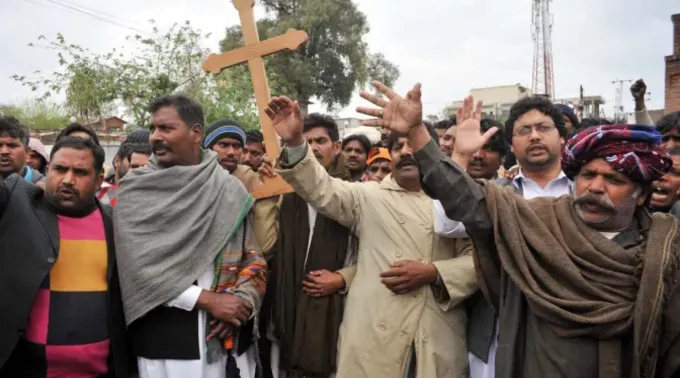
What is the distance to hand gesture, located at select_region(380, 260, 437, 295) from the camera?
2742 millimetres

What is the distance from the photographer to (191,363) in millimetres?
2826

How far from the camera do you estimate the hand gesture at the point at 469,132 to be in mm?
2387

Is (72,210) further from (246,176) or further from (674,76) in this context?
(674,76)

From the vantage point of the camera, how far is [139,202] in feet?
9.41

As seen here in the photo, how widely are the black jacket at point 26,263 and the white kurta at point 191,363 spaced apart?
0.12 metres

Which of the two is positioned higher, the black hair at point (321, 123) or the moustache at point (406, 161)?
the black hair at point (321, 123)

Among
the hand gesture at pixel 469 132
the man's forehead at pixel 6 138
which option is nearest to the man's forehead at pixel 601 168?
the hand gesture at pixel 469 132

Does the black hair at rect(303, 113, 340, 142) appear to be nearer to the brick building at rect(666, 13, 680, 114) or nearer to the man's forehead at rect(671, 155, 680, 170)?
the man's forehead at rect(671, 155, 680, 170)

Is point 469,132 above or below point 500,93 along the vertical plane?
below

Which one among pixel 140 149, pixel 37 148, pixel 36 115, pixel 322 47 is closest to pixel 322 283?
pixel 140 149

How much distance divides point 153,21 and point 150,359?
45.7ft

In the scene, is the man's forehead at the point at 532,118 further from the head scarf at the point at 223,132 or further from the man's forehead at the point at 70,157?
the man's forehead at the point at 70,157

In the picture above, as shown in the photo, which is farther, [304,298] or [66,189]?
[304,298]

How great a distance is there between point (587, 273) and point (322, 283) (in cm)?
145
